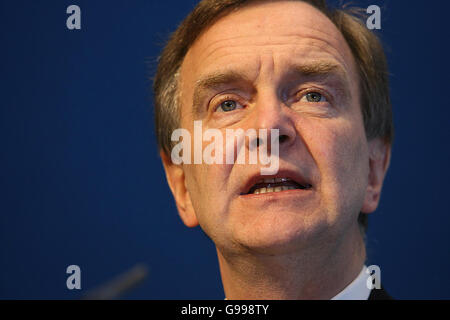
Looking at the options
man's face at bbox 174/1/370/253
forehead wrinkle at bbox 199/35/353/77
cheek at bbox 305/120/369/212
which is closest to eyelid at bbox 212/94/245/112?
man's face at bbox 174/1/370/253

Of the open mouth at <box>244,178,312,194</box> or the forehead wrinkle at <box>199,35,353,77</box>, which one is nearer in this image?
the open mouth at <box>244,178,312,194</box>

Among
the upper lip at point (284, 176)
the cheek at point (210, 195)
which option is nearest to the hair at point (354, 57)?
the cheek at point (210, 195)

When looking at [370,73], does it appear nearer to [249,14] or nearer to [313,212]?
[249,14]

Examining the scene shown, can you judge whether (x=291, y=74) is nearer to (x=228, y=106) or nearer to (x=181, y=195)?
(x=228, y=106)

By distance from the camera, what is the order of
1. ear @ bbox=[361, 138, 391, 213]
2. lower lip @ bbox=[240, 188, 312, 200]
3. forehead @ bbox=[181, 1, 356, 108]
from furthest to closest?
ear @ bbox=[361, 138, 391, 213]
forehead @ bbox=[181, 1, 356, 108]
lower lip @ bbox=[240, 188, 312, 200]

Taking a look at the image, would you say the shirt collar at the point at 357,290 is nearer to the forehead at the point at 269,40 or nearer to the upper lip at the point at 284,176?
the upper lip at the point at 284,176

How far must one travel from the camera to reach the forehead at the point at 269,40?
1485 millimetres

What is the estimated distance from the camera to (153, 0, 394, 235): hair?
164 cm

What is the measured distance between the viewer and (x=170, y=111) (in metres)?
1.74

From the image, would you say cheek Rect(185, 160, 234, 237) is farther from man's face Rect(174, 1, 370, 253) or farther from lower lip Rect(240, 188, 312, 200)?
lower lip Rect(240, 188, 312, 200)

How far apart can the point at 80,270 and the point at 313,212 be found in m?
1.18

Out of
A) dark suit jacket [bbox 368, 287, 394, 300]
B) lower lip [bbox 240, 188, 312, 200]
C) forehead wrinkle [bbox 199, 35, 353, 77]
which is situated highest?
forehead wrinkle [bbox 199, 35, 353, 77]

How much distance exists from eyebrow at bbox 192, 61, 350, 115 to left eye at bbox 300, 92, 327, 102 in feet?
0.16

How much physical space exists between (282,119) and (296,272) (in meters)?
0.40
